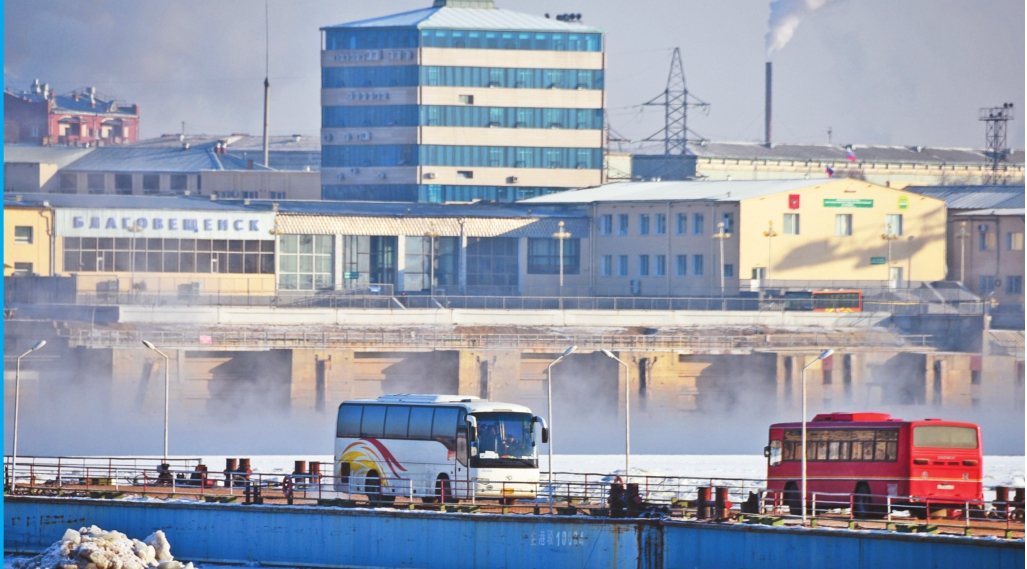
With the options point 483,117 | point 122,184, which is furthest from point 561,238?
point 122,184

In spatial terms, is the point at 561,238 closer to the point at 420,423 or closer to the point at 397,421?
the point at 397,421

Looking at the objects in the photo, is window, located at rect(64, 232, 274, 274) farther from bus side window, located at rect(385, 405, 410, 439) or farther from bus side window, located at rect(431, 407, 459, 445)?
bus side window, located at rect(431, 407, 459, 445)

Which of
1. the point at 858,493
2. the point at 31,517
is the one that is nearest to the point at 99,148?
the point at 31,517

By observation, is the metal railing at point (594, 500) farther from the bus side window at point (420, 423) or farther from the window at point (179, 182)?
the window at point (179, 182)

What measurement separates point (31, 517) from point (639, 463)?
911 inches

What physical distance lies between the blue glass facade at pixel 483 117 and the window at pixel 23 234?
104ft

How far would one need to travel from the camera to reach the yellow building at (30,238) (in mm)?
87812

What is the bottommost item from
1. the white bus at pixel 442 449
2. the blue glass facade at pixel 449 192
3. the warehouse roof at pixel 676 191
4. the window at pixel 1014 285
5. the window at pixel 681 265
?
the white bus at pixel 442 449

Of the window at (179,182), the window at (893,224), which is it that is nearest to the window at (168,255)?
the window at (893,224)

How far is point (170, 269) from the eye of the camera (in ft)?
296

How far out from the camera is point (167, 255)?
298ft

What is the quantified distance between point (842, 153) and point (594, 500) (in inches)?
4428

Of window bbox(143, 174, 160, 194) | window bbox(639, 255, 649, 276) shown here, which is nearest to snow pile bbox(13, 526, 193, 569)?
window bbox(639, 255, 649, 276)

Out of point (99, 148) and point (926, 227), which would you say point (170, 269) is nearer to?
point (926, 227)
